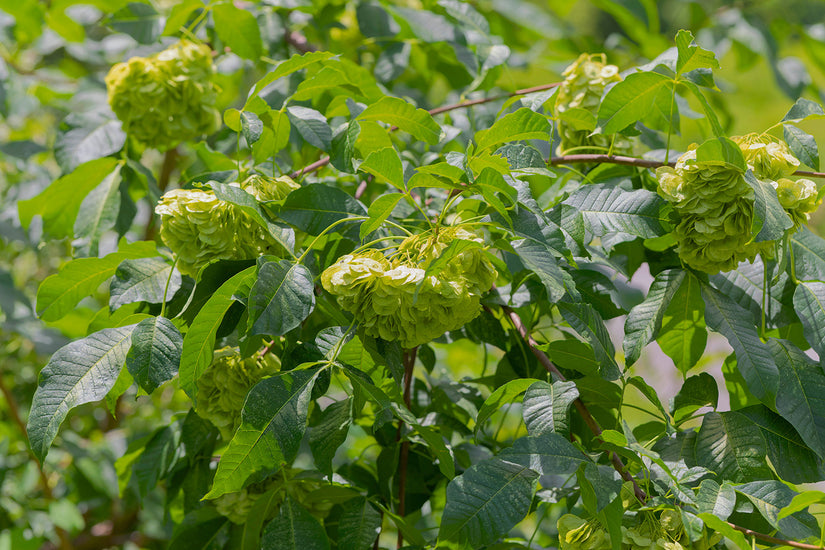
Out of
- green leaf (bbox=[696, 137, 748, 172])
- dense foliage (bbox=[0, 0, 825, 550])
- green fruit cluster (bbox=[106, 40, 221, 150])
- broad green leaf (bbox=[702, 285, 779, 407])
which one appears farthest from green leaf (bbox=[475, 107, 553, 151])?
green fruit cluster (bbox=[106, 40, 221, 150])

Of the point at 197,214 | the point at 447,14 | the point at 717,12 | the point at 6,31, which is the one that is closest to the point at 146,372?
the point at 197,214

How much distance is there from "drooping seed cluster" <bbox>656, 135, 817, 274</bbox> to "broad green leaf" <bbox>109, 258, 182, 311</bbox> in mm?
518

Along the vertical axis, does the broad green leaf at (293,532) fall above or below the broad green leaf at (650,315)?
below

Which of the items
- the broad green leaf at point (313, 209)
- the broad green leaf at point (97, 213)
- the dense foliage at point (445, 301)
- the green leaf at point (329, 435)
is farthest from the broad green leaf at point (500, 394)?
the broad green leaf at point (97, 213)

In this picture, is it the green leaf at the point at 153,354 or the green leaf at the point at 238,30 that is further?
the green leaf at the point at 238,30

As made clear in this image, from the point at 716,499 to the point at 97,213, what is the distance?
0.86 meters

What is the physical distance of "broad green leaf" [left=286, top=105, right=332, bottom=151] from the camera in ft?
2.67

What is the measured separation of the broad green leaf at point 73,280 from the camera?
2.59ft

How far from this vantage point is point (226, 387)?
746 millimetres

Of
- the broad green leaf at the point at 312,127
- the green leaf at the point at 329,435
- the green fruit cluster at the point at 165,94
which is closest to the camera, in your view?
the green leaf at the point at 329,435

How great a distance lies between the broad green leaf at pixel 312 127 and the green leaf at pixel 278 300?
0.22m

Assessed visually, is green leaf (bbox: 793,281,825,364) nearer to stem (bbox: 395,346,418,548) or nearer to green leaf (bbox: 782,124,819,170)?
green leaf (bbox: 782,124,819,170)

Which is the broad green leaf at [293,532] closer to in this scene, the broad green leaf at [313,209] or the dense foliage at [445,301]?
the dense foliage at [445,301]

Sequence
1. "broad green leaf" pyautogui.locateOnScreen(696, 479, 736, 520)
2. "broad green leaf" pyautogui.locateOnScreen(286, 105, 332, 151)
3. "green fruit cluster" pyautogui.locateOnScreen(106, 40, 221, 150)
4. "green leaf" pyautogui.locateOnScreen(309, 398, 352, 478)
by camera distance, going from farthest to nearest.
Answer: "green fruit cluster" pyautogui.locateOnScreen(106, 40, 221, 150) → "broad green leaf" pyautogui.locateOnScreen(286, 105, 332, 151) → "green leaf" pyautogui.locateOnScreen(309, 398, 352, 478) → "broad green leaf" pyautogui.locateOnScreen(696, 479, 736, 520)
